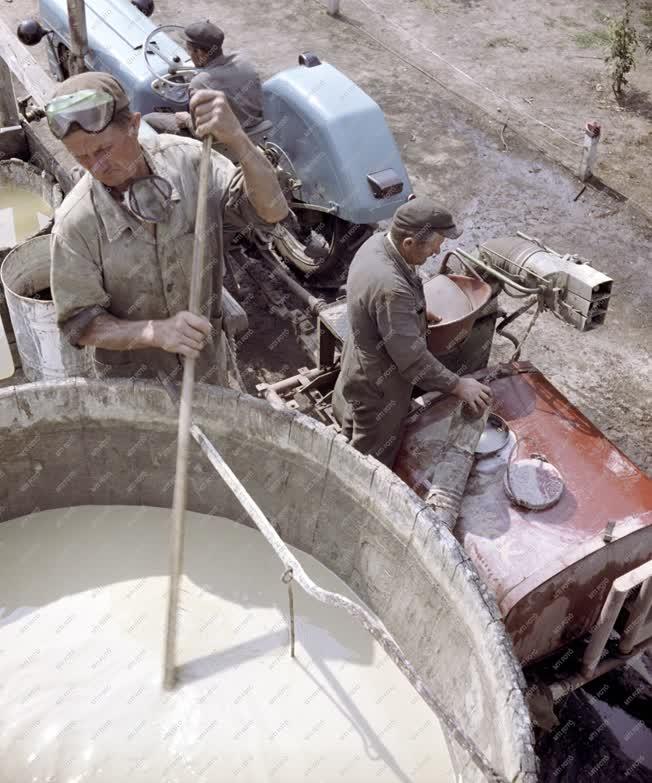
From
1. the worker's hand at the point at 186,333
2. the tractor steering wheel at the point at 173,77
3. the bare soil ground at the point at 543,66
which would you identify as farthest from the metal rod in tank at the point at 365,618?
the bare soil ground at the point at 543,66

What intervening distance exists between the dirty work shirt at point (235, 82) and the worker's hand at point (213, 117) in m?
2.18

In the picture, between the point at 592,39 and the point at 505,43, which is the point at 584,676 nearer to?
the point at 505,43

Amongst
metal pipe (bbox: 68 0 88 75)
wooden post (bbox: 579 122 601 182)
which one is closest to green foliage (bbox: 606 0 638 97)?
wooden post (bbox: 579 122 601 182)

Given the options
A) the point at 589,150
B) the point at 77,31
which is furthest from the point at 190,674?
the point at 589,150

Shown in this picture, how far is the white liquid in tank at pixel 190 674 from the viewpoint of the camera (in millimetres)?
2379

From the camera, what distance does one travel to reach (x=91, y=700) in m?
2.50

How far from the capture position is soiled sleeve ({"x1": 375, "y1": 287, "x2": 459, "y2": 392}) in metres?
3.03

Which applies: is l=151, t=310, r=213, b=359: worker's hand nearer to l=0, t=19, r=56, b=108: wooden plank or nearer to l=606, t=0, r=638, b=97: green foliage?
l=0, t=19, r=56, b=108: wooden plank

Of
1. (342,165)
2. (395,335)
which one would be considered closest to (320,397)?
(395,335)

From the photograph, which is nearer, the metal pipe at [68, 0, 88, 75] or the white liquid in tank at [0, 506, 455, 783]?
the white liquid in tank at [0, 506, 455, 783]

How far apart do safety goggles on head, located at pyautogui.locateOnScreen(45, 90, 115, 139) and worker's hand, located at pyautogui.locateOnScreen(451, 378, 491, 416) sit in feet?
5.16

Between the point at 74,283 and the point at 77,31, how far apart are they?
3.05 metres

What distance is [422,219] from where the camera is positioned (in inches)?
118

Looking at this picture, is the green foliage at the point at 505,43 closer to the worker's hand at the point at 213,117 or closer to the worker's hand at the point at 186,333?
the worker's hand at the point at 213,117
